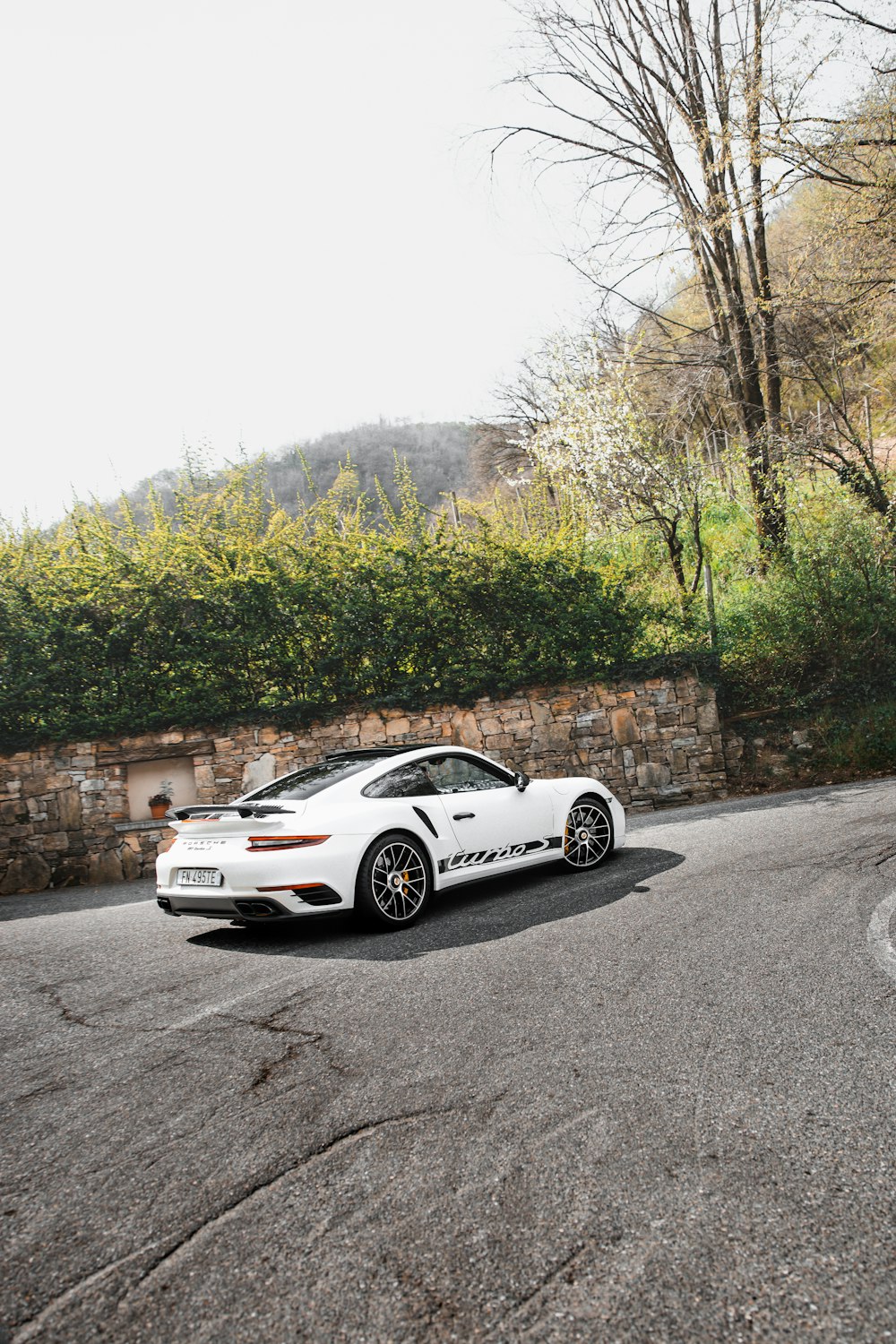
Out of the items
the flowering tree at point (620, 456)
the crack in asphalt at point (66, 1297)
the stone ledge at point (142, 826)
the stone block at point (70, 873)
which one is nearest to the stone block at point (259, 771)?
the stone ledge at point (142, 826)

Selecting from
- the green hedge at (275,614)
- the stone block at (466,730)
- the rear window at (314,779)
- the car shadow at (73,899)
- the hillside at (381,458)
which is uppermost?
the hillside at (381,458)

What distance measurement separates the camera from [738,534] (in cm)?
2252

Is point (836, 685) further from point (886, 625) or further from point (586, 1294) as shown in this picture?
point (586, 1294)

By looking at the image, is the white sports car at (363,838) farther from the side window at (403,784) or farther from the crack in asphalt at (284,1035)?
the crack in asphalt at (284,1035)

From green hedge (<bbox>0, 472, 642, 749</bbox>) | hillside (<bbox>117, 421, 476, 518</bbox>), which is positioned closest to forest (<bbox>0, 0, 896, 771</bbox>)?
green hedge (<bbox>0, 472, 642, 749</bbox>)

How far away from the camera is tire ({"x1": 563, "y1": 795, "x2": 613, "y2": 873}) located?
752cm

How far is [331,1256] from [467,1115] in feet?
2.74

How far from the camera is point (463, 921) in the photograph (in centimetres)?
608

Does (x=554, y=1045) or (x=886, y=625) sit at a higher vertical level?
(x=886, y=625)

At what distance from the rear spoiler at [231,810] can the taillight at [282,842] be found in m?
0.24

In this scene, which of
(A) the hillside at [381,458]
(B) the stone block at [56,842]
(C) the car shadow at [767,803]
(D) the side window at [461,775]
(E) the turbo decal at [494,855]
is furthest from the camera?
(A) the hillside at [381,458]

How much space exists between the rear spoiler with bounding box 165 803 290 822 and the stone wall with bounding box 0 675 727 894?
18.9 feet

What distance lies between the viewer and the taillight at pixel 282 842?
563 centimetres

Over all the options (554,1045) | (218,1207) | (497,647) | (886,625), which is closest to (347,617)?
(497,647)
